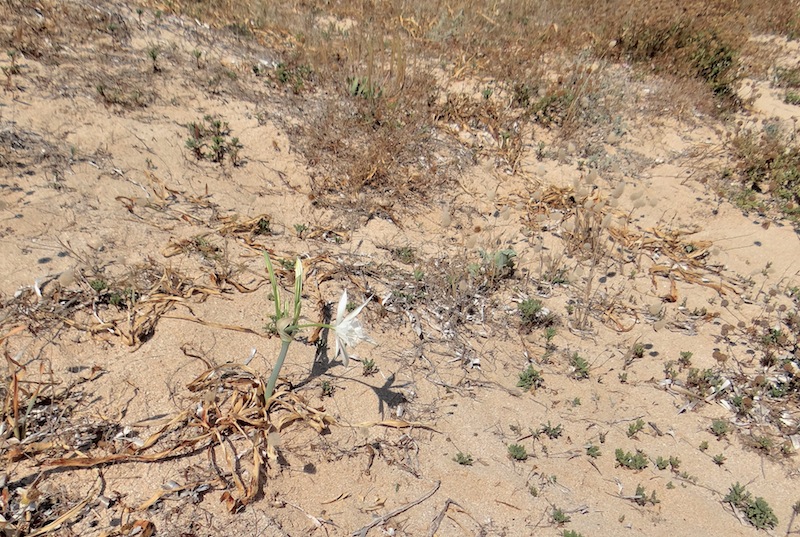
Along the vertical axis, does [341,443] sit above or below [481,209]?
below

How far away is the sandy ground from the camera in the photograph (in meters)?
2.61

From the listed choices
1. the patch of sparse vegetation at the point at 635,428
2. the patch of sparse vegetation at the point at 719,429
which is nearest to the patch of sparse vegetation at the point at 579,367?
the patch of sparse vegetation at the point at 635,428

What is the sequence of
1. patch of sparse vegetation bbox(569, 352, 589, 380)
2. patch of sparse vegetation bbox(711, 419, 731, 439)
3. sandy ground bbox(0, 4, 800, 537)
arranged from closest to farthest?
sandy ground bbox(0, 4, 800, 537) < patch of sparse vegetation bbox(711, 419, 731, 439) < patch of sparse vegetation bbox(569, 352, 589, 380)

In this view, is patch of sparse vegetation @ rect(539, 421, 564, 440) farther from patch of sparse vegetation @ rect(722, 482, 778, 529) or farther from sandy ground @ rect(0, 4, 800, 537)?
patch of sparse vegetation @ rect(722, 482, 778, 529)

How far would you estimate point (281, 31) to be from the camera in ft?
21.4

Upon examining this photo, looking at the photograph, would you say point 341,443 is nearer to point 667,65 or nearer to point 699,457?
point 699,457

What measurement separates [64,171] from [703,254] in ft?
16.8

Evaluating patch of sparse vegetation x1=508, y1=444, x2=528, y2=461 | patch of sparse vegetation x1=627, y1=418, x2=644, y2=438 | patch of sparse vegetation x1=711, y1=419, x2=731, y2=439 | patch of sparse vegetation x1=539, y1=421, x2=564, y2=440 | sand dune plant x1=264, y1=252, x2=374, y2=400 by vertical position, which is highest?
sand dune plant x1=264, y1=252, x2=374, y2=400

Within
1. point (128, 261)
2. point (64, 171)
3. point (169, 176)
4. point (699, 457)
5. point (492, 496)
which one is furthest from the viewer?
point (169, 176)

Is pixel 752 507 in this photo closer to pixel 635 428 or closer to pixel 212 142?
pixel 635 428

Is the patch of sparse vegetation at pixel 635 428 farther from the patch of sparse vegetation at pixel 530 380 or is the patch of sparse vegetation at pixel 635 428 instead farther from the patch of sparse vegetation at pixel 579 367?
the patch of sparse vegetation at pixel 530 380

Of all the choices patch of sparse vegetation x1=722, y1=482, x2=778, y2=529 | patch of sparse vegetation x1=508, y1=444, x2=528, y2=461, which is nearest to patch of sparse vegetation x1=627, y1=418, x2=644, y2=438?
patch of sparse vegetation x1=722, y1=482, x2=778, y2=529

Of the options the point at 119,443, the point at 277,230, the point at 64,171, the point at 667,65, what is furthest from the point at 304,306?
the point at 667,65

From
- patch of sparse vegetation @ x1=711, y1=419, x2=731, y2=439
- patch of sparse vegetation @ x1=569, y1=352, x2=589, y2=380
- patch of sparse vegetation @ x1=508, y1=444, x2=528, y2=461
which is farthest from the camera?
patch of sparse vegetation @ x1=569, y1=352, x2=589, y2=380
